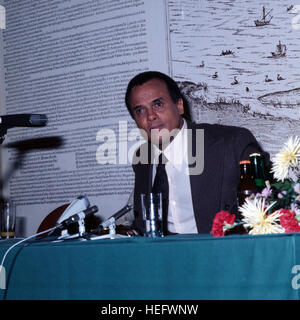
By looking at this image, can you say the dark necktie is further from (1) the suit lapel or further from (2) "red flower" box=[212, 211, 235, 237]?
(2) "red flower" box=[212, 211, 235, 237]

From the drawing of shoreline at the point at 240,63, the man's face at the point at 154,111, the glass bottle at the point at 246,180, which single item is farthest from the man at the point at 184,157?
the glass bottle at the point at 246,180

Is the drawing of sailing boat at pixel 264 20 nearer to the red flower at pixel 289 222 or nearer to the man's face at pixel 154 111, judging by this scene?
the man's face at pixel 154 111

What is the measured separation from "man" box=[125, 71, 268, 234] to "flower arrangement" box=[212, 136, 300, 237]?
0.76 m

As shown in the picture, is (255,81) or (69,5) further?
(69,5)

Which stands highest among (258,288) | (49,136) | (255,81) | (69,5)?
(69,5)

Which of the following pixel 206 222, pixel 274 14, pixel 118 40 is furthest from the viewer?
pixel 118 40

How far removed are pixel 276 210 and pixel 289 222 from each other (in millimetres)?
153

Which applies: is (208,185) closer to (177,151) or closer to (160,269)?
(177,151)

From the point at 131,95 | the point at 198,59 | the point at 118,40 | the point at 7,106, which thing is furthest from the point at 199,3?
the point at 7,106

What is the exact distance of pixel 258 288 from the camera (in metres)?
0.88

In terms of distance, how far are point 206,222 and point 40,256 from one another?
0.98 meters

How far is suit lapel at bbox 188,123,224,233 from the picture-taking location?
1.96 m

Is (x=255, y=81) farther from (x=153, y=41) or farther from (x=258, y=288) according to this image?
(x=258, y=288)

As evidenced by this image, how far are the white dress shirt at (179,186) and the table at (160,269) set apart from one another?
0.99m
